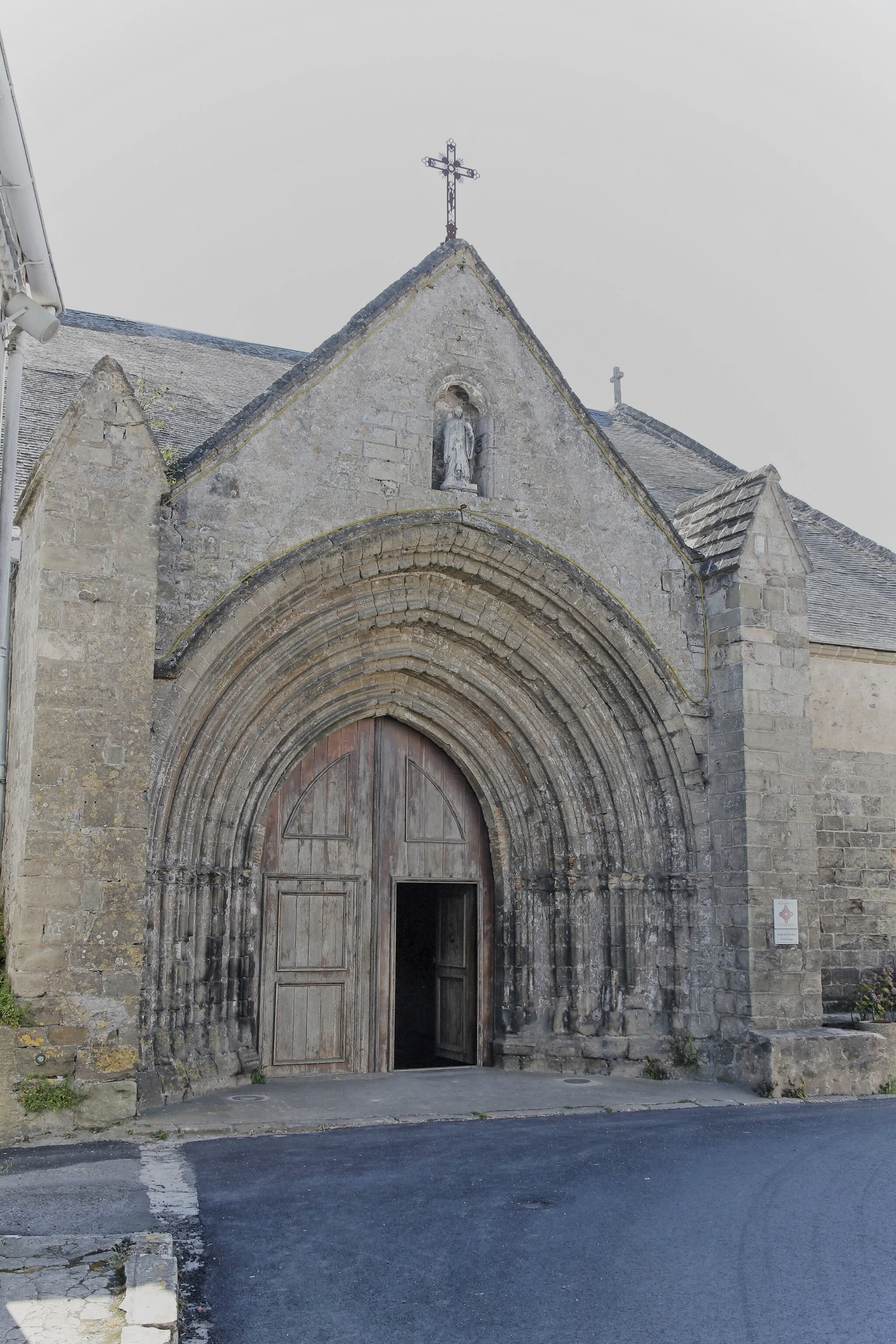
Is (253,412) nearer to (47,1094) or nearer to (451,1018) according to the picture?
(47,1094)

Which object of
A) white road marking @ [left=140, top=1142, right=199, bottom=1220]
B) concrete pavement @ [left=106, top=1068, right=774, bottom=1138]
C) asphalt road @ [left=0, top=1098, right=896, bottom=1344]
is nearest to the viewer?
asphalt road @ [left=0, top=1098, right=896, bottom=1344]

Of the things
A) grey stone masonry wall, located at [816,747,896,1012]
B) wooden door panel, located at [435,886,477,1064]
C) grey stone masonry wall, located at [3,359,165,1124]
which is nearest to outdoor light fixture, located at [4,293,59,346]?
grey stone masonry wall, located at [3,359,165,1124]

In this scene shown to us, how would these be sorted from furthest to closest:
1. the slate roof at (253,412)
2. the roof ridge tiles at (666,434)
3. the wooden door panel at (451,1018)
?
the roof ridge tiles at (666,434) → the wooden door panel at (451,1018) → the slate roof at (253,412)

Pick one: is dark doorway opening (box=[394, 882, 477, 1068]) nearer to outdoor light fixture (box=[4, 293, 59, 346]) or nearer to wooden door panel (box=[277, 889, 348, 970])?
wooden door panel (box=[277, 889, 348, 970])

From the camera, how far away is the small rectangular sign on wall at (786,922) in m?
9.78

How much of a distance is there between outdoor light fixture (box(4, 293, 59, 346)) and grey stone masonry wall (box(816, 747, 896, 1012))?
768 cm

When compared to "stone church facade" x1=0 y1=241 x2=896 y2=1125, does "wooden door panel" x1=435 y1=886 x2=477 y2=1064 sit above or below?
below

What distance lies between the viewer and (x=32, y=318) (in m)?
8.96

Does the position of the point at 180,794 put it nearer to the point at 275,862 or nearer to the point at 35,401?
the point at 275,862

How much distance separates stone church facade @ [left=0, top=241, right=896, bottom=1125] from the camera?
846 centimetres

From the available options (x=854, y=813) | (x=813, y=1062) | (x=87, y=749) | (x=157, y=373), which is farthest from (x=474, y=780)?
(x=157, y=373)

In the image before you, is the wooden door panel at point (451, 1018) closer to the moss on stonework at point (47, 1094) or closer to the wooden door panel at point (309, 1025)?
the wooden door panel at point (309, 1025)

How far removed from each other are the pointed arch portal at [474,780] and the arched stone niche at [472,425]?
0.46 metres

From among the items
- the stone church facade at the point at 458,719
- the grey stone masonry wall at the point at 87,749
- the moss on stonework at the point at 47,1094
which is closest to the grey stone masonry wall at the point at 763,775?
the stone church facade at the point at 458,719
